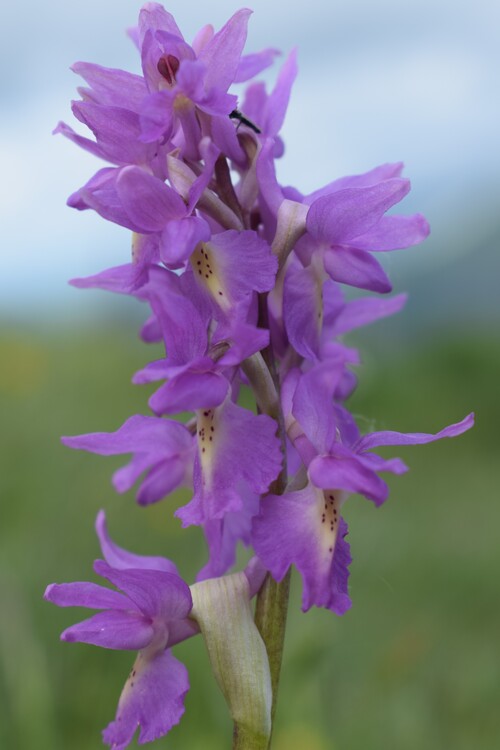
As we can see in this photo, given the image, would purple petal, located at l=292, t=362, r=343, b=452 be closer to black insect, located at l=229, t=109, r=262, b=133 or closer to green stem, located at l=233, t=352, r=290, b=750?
green stem, located at l=233, t=352, r=290, b=750

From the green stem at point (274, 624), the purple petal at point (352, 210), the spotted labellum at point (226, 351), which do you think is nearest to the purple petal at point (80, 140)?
the spotted labellum at point (226, 351)

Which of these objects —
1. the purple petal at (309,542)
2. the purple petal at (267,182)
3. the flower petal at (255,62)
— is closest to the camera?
Answer: the purple petal at (309,542)

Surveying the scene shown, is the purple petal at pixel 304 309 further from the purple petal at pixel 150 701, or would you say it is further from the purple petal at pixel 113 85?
the purple petal at pixel 150 701

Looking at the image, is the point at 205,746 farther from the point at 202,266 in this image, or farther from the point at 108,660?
the point at 202,266

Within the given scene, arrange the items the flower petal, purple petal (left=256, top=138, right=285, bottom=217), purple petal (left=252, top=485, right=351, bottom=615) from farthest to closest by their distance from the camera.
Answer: the flower petal < purple petal (left=256, top=138, right=285, bottom=217) < purple petal (left=252, top=485, right=351, bottom=615)

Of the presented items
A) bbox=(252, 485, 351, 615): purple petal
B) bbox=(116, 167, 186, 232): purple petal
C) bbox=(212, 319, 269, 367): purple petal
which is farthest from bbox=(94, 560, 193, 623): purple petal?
bbox=(116, 167, 186, 232): purple petal

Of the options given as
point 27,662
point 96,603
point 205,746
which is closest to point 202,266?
point 96,603

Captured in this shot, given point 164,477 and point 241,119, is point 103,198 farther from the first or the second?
point 164,477
